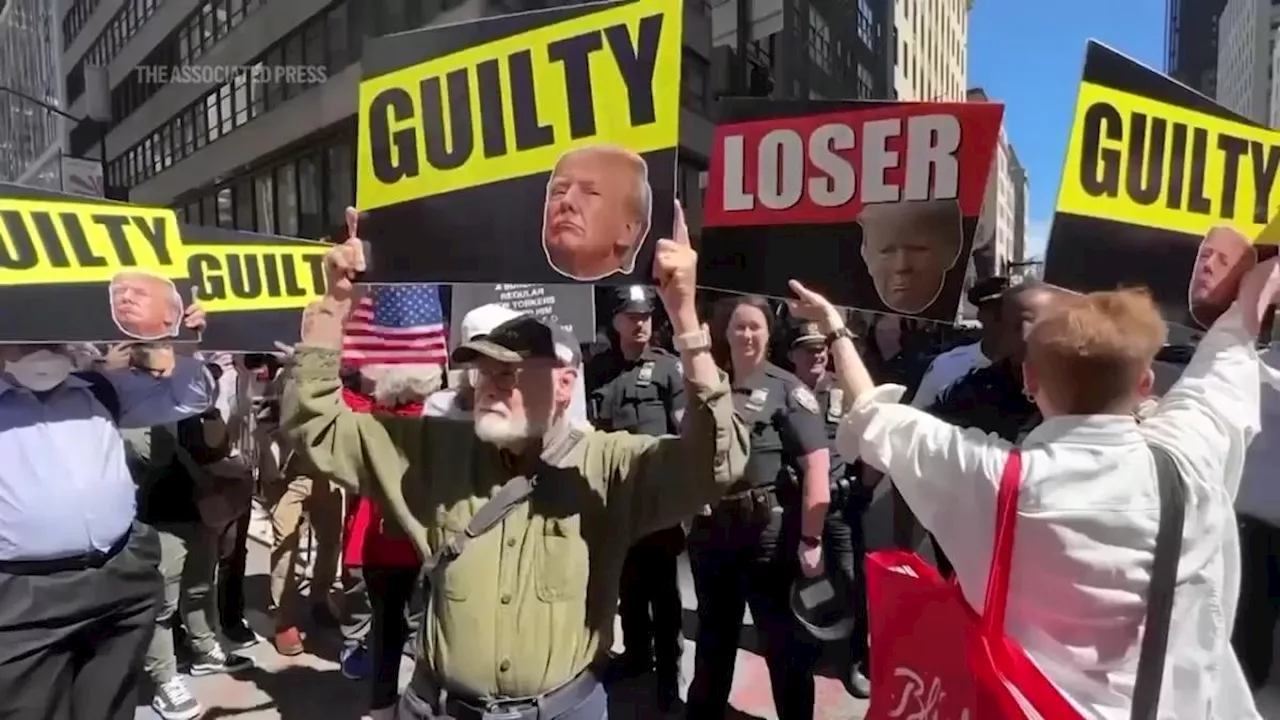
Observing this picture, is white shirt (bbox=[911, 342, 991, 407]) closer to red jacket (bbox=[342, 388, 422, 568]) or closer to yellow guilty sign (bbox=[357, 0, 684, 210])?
yellow guilty sign (bbox=[357, 0, 684, 210])

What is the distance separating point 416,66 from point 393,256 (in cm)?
49

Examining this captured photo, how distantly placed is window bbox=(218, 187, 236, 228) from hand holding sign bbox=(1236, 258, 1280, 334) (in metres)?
21.2

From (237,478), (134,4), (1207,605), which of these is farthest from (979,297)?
(134,4)

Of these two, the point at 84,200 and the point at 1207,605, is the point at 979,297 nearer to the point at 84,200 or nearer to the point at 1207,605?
the point at 1207,605

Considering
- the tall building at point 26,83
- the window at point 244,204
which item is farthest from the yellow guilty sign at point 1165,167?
the tall building at point 26,83

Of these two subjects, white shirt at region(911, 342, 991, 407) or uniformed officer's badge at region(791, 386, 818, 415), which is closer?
white shirt at region(911, 342, 991, 407)

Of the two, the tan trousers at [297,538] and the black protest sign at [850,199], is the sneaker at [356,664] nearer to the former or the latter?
the tan trousers at [297,538]

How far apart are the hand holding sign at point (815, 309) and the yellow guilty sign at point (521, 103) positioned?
1.70ft

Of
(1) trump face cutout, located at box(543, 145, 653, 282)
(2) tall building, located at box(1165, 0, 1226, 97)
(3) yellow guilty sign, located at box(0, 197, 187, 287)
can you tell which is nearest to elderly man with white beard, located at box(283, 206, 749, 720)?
(1) trump face cutout, located at box(543, 145, 653, 282)

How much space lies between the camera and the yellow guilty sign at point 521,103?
219 cm

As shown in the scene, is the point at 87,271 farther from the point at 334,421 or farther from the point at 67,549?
the point at 334,421

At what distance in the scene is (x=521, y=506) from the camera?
2.15 m

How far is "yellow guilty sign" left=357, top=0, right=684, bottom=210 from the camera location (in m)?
2.19

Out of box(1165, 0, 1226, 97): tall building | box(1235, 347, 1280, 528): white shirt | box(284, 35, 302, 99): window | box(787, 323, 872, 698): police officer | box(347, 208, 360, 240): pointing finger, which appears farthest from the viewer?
box(1165, 0, 1226, 97): tall building
